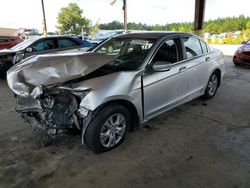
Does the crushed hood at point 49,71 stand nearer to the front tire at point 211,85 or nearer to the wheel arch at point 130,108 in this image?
the wheel arch at point 130,108

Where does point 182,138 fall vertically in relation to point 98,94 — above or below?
below

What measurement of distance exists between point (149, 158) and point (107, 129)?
65cm

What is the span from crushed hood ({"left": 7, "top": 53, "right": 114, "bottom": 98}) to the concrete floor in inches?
34.8

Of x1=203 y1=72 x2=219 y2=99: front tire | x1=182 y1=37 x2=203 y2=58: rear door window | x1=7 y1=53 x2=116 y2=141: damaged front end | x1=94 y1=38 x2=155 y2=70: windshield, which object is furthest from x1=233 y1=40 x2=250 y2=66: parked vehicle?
x1=7 y1=53 x2=116 y2=141: damaged front end

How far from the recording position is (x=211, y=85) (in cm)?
463

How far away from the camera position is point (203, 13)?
9492 millimetres

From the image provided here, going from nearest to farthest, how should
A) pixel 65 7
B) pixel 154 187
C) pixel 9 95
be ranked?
1. pixel 154 187
2. pixel 9 95
3. pixel 65 7

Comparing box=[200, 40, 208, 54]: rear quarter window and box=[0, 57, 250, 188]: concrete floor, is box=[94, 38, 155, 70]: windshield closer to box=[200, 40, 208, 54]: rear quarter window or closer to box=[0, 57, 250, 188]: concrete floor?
box=[0, 57, 250, 188]: concrete floor

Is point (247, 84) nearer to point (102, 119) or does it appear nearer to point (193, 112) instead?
point (193, 112)

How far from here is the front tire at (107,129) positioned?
257 cm

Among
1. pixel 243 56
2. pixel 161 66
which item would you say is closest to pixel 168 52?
pixel 161 66

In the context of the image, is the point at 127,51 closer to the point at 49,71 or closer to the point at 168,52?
the point at 168,52

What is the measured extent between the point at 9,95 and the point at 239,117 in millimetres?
5227

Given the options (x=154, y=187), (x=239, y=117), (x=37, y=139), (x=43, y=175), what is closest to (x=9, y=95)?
(x=37, y=139)
